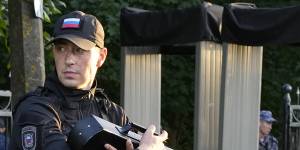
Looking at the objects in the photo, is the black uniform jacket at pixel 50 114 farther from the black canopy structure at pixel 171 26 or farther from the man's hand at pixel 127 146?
the black canopy structure at pixel 171 26

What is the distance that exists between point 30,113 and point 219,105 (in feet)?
17.7

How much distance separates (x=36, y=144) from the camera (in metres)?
2.04

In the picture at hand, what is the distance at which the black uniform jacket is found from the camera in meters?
2.04

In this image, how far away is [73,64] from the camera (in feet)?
7.24

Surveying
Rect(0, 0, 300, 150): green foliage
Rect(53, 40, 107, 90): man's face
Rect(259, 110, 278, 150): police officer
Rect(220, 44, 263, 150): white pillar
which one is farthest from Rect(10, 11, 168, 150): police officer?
Rect(0, 0, 300, 150): green foliage

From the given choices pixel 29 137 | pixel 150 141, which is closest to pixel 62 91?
pixel 29 137

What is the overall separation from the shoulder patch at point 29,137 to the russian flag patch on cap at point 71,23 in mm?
371

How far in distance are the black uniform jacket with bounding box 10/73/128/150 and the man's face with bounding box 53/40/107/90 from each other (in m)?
0.03

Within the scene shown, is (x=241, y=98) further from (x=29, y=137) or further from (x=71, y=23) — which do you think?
(x=29, y=137)

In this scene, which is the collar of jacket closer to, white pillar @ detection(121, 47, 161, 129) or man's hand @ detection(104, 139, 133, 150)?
man's hand @ detection(104, 139, 133, 150)

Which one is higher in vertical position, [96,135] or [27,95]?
[27,95]

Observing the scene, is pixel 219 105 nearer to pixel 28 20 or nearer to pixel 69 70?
pixel 28 20

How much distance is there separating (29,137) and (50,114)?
0.11 metres

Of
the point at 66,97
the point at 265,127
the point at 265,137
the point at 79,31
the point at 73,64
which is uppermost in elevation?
the point at 79,31
